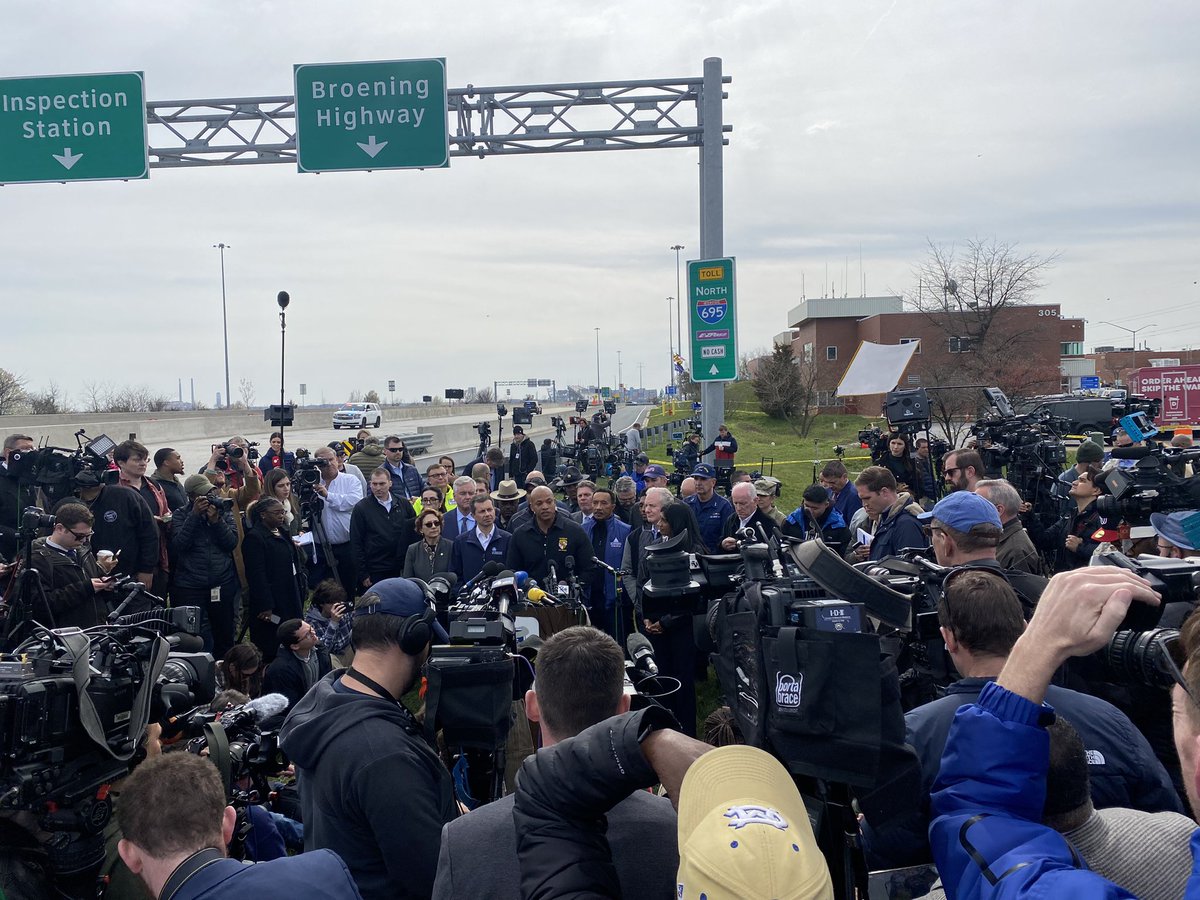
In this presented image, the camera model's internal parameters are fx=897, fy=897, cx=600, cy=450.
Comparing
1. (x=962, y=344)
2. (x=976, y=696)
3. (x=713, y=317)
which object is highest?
(x=962, y=344)

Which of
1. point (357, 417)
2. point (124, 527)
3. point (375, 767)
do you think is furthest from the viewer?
point (357, 417)

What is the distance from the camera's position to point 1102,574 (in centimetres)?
152

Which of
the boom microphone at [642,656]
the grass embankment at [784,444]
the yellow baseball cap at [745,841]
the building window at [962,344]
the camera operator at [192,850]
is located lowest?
the grass embankment at [784,444]

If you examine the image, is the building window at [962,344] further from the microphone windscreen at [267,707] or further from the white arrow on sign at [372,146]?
the microphone windscreen at [267,707]

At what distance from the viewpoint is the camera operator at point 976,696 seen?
2.55 meters

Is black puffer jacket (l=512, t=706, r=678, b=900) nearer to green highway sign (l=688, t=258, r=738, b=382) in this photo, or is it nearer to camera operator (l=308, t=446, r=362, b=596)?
camera operator (l=308, t=446, r=362, b=596)

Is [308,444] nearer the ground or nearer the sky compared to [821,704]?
nearer the ground

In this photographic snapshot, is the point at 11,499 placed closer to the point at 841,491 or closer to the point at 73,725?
the point at 73,725

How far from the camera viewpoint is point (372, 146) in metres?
12.1

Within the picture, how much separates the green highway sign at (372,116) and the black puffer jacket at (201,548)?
6.09 metres

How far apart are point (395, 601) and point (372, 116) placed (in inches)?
418

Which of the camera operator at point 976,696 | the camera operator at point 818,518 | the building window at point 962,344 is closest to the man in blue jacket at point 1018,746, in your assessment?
the camera operator at point 976,696

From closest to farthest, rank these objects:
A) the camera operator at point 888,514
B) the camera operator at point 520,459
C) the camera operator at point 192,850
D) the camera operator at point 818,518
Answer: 1. the camera operator at point 192,850
2. the camera operator at point 888,514
3. the camera operator at point 818,518
4. the camera operator at point 520,459

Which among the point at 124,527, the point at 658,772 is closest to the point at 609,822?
the point at 658,772
